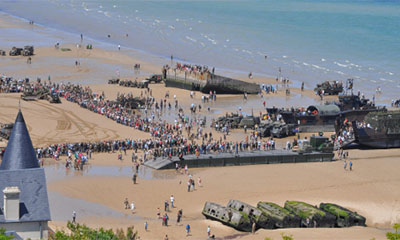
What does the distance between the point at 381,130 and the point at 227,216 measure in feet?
76.5

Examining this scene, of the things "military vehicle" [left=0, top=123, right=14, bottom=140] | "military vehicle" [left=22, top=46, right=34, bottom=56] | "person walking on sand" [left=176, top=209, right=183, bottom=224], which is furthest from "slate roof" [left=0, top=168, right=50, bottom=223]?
"military vehicle" [left=22, top=46, right=34, bottom=56]

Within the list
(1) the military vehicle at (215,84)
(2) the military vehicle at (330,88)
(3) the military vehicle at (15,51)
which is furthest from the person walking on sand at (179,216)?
(3) the military vehicle at (15,51)

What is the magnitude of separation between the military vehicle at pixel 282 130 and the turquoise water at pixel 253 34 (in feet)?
67.8

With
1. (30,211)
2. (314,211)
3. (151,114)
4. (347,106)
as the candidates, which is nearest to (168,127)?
(151,114)

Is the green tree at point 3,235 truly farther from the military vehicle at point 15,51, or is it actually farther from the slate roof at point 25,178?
the military vehicle at point 15,51

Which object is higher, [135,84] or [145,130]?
[135,84]

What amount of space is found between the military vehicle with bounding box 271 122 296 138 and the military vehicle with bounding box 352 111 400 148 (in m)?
4.99

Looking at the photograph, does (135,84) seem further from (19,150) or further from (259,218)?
(19,150)

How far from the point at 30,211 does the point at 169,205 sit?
54.6 ft

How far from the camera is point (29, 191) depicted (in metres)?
27.5

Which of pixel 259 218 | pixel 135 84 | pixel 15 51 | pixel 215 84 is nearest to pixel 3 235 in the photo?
pixel 259 218

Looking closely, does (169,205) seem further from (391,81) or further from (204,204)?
(391,81)

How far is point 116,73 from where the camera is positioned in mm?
86062

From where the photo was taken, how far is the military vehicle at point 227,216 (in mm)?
39344
